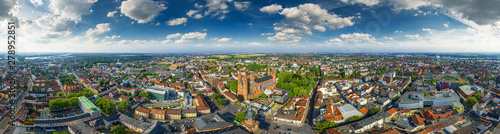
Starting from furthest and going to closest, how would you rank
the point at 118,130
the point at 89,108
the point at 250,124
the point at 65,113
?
the point at 65,113
the point at 89,108
the point at 250,124
the point at 118,130

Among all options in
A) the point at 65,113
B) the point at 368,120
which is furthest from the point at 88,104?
the point at 368,120

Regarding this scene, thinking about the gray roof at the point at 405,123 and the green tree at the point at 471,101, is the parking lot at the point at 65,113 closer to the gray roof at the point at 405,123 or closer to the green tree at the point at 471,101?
the gray roof at the point at 405,123

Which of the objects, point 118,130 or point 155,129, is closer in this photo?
point 155,129

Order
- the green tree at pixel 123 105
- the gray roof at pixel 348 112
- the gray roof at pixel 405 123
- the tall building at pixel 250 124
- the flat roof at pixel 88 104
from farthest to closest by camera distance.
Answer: the green tree at pixel 123 105 < the flat roof at pixel 88 104 < the gray roof at pixel 348 112 < the tall building at pixel 250 124 < the gray roof at pixel 405 123

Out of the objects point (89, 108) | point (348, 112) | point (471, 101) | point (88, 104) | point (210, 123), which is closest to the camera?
point (210, 123)

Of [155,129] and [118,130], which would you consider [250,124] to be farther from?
[118,130]

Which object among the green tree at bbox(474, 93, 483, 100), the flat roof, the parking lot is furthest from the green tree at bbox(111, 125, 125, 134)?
the green tree at bbox(474, 93, 483, 100)

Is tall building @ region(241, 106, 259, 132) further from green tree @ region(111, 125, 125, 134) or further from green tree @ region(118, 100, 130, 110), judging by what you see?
green tree @ region(118, 100, 130, 110)

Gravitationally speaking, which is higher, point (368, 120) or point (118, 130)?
point (368, 120)

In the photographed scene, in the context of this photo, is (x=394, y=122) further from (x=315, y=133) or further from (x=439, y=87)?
(x=439, y=87)

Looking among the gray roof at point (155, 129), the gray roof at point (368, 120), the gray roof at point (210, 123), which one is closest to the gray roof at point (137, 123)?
the gray roof at point (155, 129)

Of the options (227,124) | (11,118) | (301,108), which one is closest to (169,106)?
(227,124)
